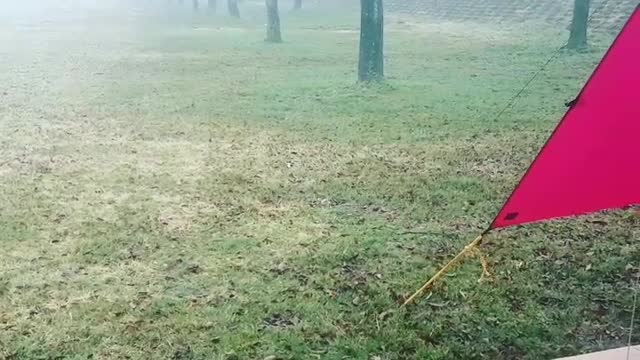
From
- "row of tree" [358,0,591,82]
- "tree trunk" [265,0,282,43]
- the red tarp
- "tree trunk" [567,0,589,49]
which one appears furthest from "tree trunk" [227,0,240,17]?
the red tarp

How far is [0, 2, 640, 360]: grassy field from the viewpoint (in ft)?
8.45

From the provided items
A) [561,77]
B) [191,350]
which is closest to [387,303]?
[191,350]

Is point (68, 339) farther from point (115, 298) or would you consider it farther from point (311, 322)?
point (311, 322)

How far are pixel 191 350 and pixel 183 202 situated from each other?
5.13ft

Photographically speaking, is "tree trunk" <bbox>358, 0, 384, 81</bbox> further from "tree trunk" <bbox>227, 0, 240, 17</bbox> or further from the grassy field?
"tree trunk" <bbox>227, 0, 240, 17</bbox>

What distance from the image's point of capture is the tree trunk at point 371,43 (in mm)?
7906

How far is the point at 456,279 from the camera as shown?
9.73 feet

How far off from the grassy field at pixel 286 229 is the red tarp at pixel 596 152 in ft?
1.72

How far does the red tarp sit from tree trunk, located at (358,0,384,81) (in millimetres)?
5643

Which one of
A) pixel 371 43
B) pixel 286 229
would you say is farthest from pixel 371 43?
pixel 286 229

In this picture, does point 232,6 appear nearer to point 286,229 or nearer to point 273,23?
point 273,23

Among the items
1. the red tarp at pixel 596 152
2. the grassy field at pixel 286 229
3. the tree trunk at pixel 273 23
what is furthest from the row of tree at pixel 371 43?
the red tarp at pixel 596 152

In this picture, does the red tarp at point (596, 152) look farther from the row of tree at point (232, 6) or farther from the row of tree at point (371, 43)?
the row of tree at point (232, 6)

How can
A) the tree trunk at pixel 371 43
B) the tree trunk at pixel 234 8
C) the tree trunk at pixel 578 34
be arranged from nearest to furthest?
the tree trunk at pixel 371 43, the tree trunk at pixel 578 34, the tree trunk at pixel 234 8
